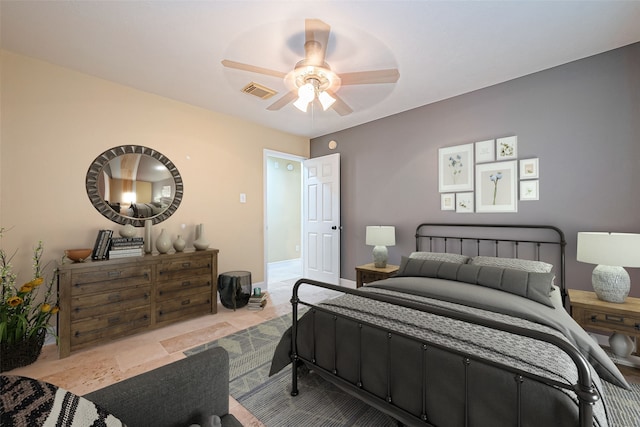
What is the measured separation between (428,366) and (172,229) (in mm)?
3126

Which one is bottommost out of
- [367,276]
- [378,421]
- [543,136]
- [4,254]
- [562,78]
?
[378,421]

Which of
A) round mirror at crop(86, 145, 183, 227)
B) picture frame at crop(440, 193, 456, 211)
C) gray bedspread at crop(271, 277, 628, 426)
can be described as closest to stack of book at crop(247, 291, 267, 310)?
round mirror at crop(86, 145, 183, 227)

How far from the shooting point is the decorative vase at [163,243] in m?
2.94

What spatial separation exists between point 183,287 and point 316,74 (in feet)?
8.51

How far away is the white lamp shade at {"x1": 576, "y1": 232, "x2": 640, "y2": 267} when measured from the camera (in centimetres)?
188

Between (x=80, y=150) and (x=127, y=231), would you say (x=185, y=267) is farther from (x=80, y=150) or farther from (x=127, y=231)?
(x=80, y=150)

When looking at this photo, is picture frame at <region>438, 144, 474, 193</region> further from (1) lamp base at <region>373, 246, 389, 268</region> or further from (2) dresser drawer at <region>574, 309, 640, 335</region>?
(2) dresser drawer at <region>574, 309, 640, 335</region>

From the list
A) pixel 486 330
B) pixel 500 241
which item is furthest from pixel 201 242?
pixel 500 241

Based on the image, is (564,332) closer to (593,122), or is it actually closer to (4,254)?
(593,122)

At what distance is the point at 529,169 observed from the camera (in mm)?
2723

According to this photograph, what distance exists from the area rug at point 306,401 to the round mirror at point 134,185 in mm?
1985

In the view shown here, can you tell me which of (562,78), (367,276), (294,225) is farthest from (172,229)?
(562,78)

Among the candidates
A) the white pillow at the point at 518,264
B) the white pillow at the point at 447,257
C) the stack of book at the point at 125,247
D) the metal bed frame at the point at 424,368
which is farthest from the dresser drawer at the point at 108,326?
the white pillow at the point at 518,264

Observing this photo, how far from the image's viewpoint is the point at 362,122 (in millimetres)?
4082
